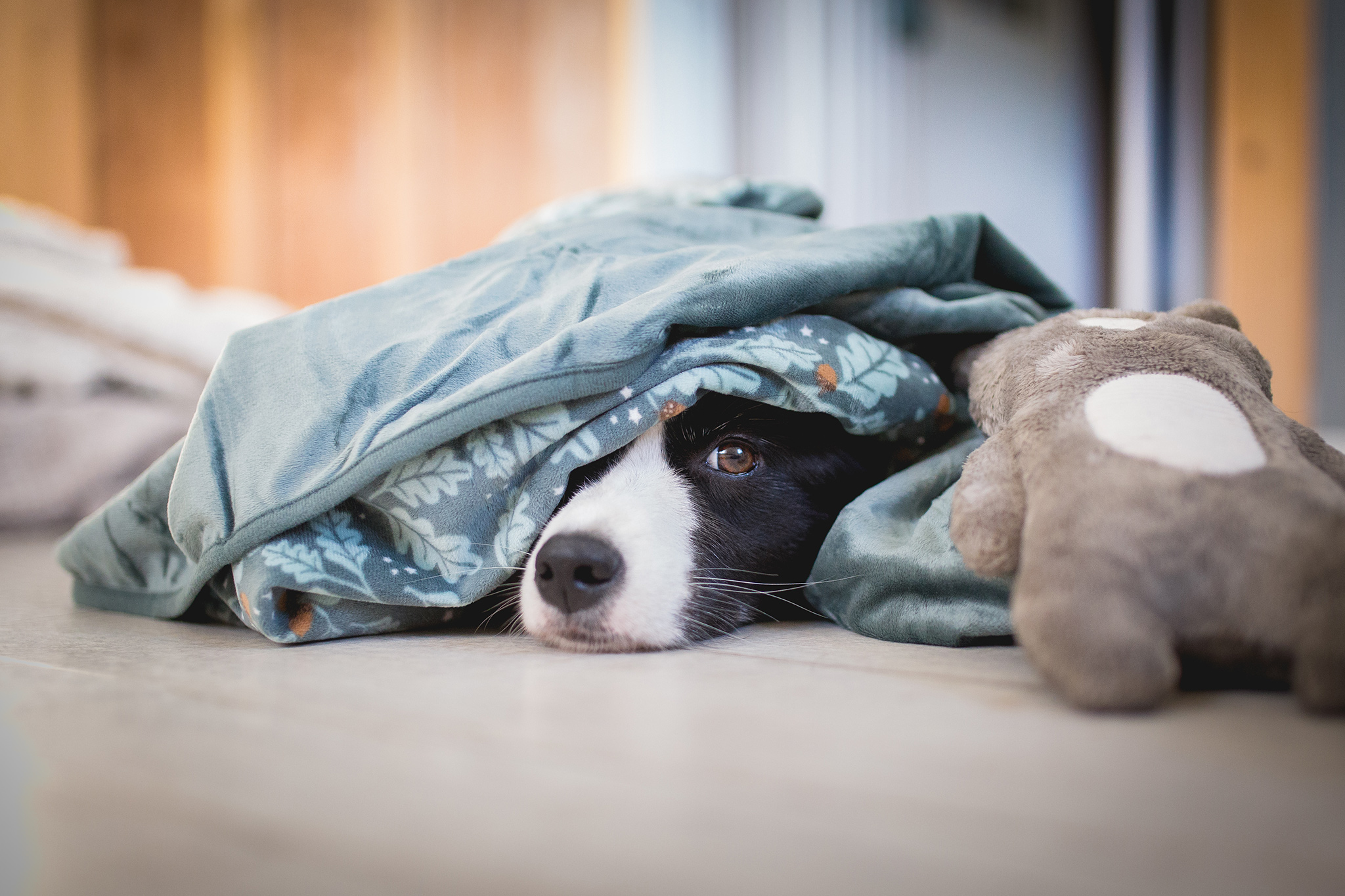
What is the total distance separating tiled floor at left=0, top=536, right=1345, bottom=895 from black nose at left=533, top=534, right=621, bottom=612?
114 millimetres

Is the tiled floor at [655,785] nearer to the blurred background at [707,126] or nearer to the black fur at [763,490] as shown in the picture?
the black fur at [763,490]

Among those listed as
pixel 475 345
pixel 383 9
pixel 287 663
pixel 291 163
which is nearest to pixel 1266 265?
pixel 475 345

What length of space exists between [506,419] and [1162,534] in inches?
22.2

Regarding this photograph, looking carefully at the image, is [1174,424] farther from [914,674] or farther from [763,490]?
[763,490]

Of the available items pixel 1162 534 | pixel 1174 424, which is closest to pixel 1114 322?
pixel 1174 424

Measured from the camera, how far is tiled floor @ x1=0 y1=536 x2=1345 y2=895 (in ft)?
1.29

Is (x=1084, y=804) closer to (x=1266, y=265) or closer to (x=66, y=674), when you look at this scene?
(x=66, y=674)

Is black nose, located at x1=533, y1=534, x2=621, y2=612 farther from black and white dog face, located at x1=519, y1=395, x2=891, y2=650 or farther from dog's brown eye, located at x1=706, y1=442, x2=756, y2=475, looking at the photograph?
dog's brown eye, located at x1=706, y1=442, x2=756, y2=475

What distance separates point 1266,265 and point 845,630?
278cm

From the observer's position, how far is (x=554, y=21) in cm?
388

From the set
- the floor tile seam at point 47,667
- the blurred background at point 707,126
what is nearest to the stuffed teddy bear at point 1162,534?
the floor tile seam at point 47,667

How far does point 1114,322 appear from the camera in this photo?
0.86 m

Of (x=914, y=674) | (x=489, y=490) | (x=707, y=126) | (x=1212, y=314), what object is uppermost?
(x=707, y=126)

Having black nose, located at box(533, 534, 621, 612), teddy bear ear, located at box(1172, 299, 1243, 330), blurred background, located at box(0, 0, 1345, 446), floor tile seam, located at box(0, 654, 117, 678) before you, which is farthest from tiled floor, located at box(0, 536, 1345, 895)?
blurred background, located at box(0, 0, 1345, 446)
